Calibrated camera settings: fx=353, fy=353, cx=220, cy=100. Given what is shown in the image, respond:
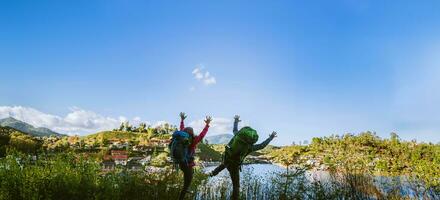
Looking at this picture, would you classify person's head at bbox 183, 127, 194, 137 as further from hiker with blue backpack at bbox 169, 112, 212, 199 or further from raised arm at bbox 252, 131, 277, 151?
raised arm at bbox 252, 131, 277, 151

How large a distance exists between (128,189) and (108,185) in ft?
A: 3.14

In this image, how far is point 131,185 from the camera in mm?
9484

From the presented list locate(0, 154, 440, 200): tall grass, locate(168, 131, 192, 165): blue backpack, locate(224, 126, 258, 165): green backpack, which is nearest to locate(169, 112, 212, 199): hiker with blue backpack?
locate(168, 131, 192, 165): blue backpack

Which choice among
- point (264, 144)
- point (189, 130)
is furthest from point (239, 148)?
point (189, 130)

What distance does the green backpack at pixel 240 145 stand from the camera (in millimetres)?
7754

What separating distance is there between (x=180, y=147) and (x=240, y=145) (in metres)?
1.33

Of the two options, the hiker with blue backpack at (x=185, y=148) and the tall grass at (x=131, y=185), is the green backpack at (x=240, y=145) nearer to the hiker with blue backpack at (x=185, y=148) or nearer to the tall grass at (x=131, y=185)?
the hiker with blue backpack at (x=185, y=148)

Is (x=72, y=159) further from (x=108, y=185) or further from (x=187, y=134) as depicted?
(x=187, y=134)

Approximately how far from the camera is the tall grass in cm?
790

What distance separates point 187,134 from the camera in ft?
25.6

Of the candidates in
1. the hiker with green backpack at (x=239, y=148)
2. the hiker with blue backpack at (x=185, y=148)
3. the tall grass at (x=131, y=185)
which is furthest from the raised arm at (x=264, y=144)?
the tall grass at (x=131, y=185)

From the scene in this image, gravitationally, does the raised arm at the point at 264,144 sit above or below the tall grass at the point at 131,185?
above

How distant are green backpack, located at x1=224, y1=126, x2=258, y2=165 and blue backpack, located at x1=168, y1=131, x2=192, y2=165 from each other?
931 millimetres

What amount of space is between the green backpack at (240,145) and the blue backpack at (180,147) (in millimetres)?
931
